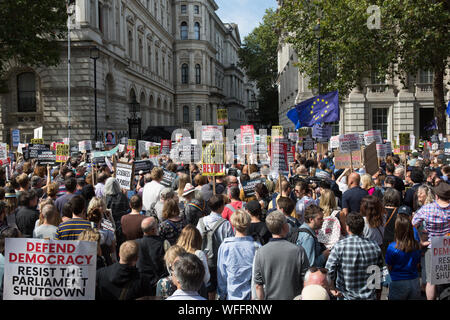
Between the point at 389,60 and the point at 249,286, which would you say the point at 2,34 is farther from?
the point at 249,286

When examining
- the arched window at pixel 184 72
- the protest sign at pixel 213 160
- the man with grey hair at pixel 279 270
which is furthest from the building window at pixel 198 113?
the man with grey hair at pixel 279 270

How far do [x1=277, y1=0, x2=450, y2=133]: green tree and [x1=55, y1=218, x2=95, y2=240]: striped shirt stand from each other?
636 inches

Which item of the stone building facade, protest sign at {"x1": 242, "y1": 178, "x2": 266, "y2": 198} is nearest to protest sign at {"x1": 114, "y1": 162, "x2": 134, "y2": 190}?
protest sign at {"x1": 242, "y1": 178, "x2": 266, "y2": 198}

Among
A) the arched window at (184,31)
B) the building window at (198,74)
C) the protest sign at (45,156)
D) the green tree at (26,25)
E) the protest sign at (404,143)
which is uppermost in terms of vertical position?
the arched window at (184,31)

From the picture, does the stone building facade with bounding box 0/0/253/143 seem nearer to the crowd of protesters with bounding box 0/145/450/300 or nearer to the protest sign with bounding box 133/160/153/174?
the protest sign with bounding box 133/160/153/174

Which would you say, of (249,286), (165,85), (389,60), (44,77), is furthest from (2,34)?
(165,85)

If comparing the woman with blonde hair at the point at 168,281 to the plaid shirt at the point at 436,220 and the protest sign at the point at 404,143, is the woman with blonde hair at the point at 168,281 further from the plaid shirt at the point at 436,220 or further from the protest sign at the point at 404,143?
the protest sign at the point at 404,143

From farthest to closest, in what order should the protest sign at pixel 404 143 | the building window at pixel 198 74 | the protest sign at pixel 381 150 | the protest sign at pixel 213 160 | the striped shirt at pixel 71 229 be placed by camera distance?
the building window at pixel 198 74 < the protest sign at pixel 404 143 < the protest sign at pixel 381 150 < the protest sign at pixel 213 160 < the striped shirt at pixel 71 229

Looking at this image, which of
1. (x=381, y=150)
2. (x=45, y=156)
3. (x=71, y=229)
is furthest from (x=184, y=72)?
(x=71, y=229)

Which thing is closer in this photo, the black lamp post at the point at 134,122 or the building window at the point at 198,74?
the black lamp post at the point at 134,122

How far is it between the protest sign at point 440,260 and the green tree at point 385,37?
15311 millimetres

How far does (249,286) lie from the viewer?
4.90m

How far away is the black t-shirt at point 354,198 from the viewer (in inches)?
278

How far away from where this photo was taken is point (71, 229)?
5.50 m
